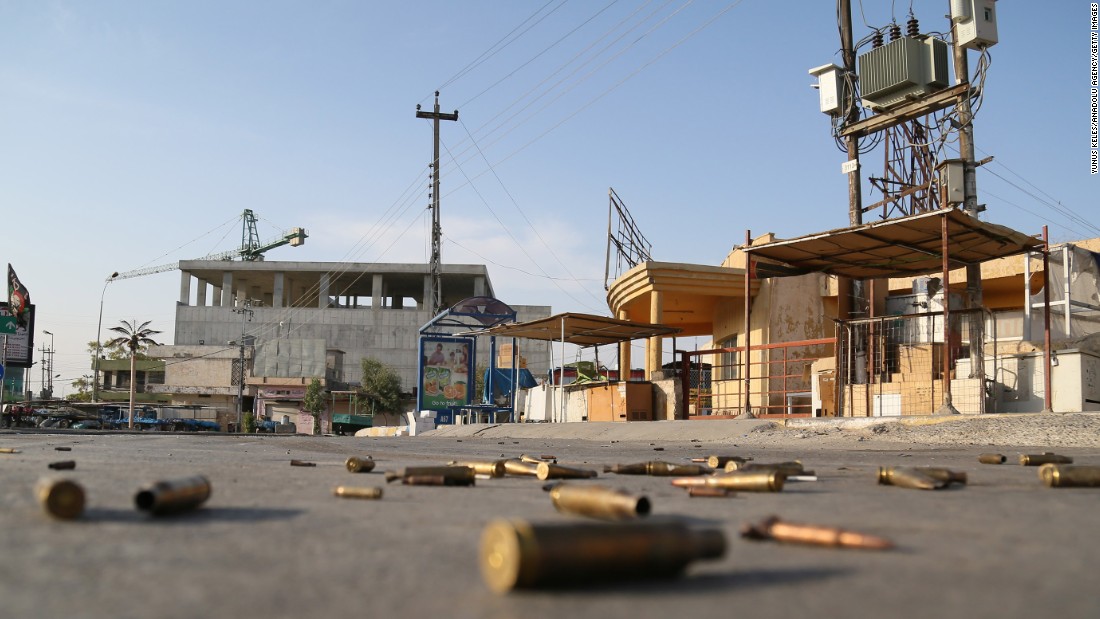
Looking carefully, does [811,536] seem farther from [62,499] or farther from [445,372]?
[445,372]

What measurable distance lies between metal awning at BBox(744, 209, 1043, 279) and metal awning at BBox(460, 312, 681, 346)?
549cm

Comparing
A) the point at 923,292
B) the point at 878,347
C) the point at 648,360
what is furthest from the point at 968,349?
the point at 648,360

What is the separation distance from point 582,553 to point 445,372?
34.1m

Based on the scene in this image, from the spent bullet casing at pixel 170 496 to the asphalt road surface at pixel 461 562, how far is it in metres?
0.05

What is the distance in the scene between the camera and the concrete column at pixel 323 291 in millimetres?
105375

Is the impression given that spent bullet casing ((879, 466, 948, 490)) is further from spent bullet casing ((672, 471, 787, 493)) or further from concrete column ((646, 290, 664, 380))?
concrete column ((646, 290, 664, 380))

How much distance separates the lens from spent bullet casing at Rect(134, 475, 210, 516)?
3.20 m

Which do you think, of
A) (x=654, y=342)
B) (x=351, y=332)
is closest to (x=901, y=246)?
(x=654, y=342)

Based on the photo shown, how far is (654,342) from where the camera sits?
28109 millimetres

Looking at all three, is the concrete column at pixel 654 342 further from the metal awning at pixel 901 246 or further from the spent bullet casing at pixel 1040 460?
the spent bullet casing at pixel 1040 460

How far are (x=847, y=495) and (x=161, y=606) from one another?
3678 mm

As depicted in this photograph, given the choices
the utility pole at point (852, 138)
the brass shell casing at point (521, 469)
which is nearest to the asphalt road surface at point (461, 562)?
the brass shell casing at point (521, 469)

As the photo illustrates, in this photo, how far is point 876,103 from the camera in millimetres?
25719

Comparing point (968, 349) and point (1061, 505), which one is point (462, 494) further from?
point (968, 349)
